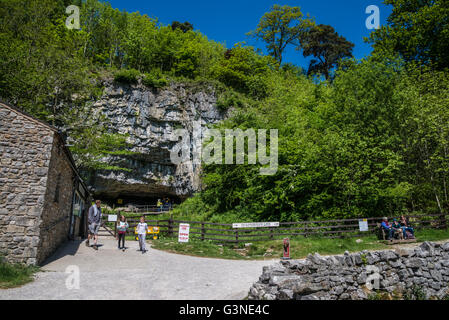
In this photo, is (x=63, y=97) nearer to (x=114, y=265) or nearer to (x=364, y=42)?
(x=114, y=265)

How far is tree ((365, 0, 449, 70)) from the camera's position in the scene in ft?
87.6

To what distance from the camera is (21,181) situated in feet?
30.2

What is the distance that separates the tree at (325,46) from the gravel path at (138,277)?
39.4 metres

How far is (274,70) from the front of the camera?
41375mm

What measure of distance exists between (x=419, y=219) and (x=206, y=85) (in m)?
25.8

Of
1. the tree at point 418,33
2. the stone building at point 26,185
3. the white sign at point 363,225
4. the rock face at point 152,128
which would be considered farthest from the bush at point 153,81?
the white sign at point 363,225

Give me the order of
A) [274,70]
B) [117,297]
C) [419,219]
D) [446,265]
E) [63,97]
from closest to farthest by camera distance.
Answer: [117,297] → [446,265] → [419,219] → [63,97] → [274,70]

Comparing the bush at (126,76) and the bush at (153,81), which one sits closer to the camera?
the bush at (126,76)

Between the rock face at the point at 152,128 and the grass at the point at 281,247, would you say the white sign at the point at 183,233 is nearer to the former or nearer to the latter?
the grass at the point at 281,247

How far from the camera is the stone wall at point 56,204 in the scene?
956 cm

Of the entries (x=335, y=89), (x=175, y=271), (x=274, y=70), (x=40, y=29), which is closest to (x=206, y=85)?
Answer: (x=274, y=70)

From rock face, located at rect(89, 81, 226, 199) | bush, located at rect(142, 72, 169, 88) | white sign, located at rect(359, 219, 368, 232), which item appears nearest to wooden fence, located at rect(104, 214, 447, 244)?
white sign, located at rect(359, 219, 368, 232)

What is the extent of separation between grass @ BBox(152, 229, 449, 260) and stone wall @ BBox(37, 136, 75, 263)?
4623mm

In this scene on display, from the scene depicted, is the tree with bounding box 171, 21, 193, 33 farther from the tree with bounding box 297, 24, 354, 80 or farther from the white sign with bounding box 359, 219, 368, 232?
the white sign with bounding box 359, 219, 368, 232
